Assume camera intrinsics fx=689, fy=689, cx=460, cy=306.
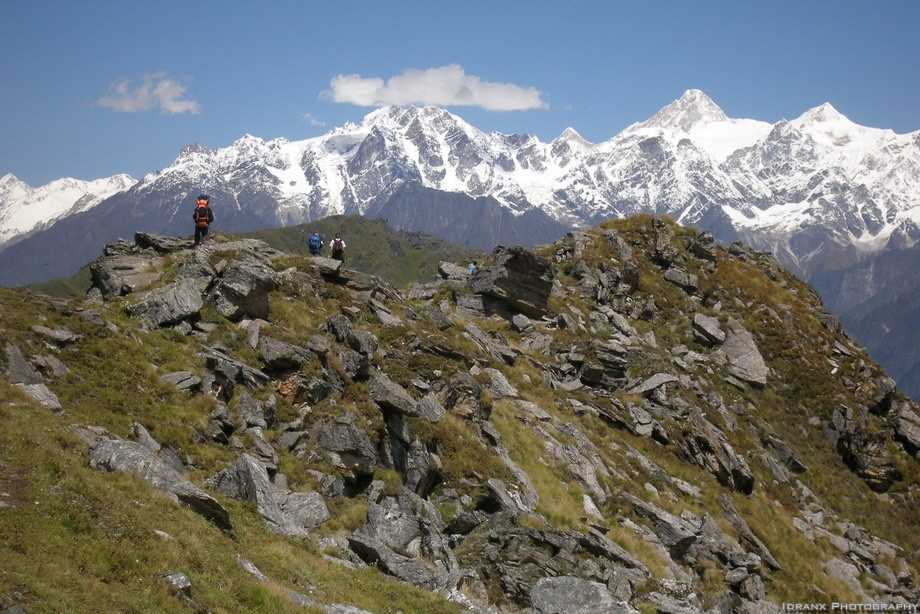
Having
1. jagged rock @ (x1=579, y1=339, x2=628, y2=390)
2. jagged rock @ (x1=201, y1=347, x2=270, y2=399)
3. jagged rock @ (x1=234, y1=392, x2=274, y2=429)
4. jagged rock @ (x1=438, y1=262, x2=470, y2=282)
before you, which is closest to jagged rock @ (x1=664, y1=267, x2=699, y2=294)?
jagged rock @ (x1=438, y1=262, x2=470, y2=282)

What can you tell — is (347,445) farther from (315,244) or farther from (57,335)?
(315,244)

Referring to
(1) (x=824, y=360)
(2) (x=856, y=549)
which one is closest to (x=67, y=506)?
(2) (x=856, y=549)

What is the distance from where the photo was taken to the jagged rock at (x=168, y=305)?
99.1 feet

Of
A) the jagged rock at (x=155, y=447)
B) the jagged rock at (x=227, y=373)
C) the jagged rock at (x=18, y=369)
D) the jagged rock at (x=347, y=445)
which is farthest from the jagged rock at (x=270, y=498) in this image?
the jagged rock at (x=18, y=369)

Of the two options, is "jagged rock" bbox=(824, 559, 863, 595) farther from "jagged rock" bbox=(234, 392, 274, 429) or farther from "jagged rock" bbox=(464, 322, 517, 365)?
"jagged rock" bbox=(234, 392, 274, 429)

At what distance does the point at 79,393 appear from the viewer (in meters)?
23.5

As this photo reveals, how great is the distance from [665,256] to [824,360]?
17929mm

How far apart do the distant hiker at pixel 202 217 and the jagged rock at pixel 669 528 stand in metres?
28.0

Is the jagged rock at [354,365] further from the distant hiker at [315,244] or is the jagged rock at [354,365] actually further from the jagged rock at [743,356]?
the jagged rock at [743,356]

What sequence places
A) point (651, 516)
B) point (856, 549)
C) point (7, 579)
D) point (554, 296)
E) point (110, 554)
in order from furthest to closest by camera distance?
point (554, 296) < point (856, 549) < point (651, 516) < point (110, 554) < point (7, 579)

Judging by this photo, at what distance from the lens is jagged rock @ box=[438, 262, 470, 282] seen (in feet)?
204

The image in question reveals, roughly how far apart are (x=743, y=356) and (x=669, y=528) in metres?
30.7

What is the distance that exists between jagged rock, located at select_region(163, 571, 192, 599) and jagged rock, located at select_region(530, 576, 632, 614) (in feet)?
33.4

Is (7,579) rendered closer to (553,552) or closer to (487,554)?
(487,554)
